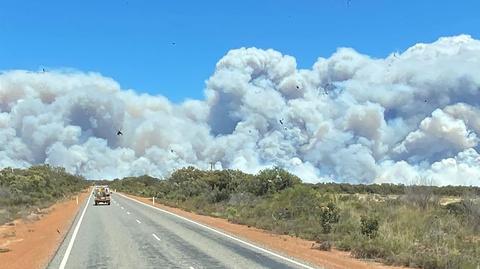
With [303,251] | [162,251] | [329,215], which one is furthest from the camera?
[329,215]

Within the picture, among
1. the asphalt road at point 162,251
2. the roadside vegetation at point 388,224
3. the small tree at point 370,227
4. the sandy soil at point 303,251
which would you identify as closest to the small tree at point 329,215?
the roadside vegetation at point 388,224

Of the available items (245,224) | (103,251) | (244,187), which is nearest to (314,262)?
(103,251)

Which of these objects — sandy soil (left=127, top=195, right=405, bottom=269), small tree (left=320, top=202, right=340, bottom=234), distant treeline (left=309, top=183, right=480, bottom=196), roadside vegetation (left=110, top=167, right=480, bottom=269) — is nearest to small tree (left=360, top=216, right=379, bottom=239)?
roadside vegetation (left=110, top=167, right=480, bottom=269)

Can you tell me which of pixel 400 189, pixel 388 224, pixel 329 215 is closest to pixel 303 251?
pixel 388 224

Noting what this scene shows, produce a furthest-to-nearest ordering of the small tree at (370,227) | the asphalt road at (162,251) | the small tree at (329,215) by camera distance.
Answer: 1. the small tree at (329,215)
2. the small tree at (370,227)
3. the asphalt road at (162,251)

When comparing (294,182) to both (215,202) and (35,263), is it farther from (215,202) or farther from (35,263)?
(35,263)

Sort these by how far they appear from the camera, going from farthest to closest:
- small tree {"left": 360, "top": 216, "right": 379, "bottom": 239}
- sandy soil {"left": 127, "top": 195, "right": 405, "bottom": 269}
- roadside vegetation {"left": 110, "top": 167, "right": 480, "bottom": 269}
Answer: small tree {"left": 360, "top": 216, "right": 379, "bottom": 239} → roadside vegetation {"left": 110, "top": 167, "right": 480, "bottom": 269} → sandy soil {"left": 127, "top": 195, "right": 405, "bottom": 269}

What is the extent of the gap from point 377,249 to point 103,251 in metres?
8.71

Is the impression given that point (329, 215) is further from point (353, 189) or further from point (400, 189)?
point (353, 189)

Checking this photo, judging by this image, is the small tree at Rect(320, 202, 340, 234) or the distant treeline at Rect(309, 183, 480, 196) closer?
the small tree at Rect(320, 202, 340, 234)

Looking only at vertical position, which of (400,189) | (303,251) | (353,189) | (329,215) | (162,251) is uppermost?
(353,189)

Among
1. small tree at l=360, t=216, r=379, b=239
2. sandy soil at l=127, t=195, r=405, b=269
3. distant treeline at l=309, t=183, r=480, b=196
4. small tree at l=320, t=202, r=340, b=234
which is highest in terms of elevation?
distant treeline at l=309, t=183, r=480, b=196

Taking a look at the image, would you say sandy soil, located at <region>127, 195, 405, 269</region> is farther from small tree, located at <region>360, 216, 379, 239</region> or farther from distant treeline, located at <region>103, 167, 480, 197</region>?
distant treeline, located at <region>103, 167, 480, 197</region>

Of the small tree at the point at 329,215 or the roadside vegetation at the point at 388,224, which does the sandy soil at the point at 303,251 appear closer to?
the roadside vegetation at the point at 388,224
